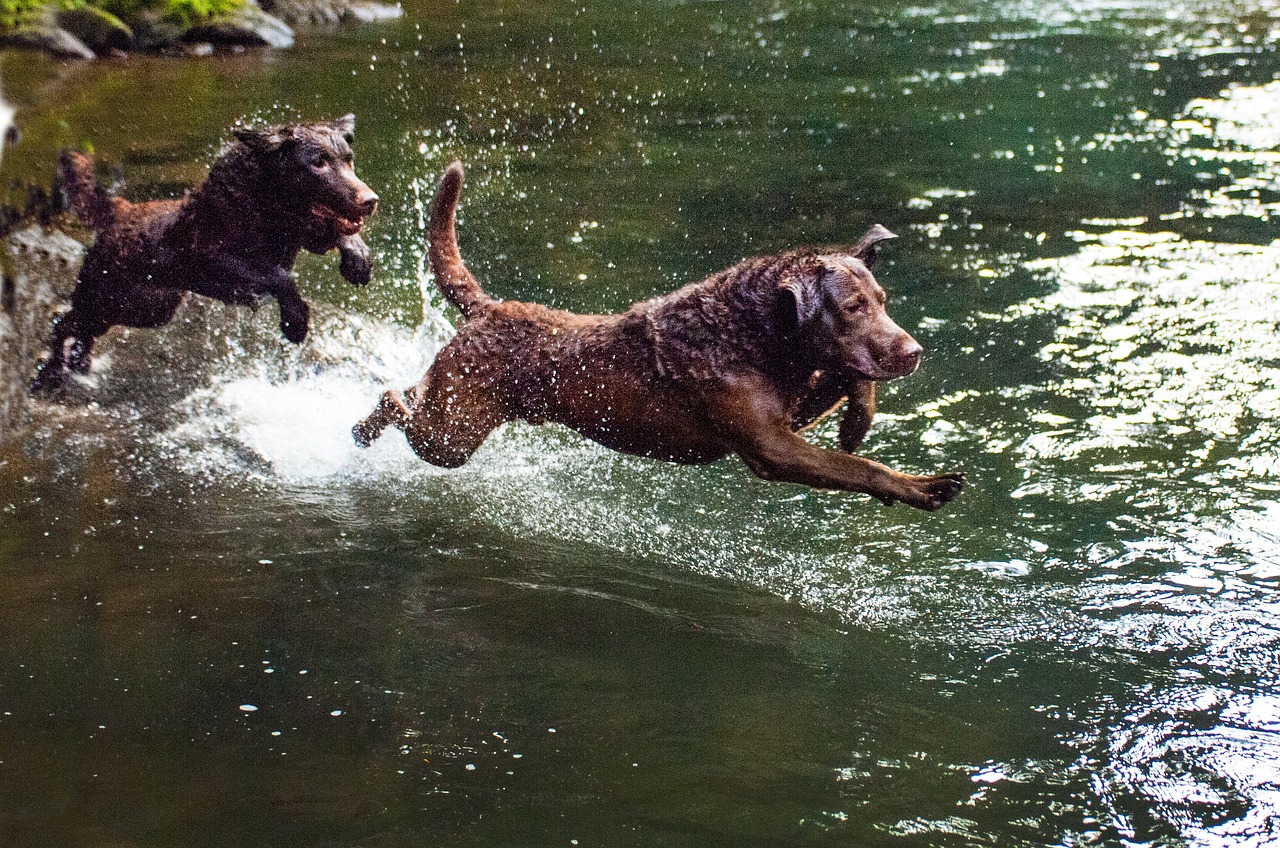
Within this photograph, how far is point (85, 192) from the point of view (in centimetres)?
→ 825

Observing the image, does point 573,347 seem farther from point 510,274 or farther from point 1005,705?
point 510,274

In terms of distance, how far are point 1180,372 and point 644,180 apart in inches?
217

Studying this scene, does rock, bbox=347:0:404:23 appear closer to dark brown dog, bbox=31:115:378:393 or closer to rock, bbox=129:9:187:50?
rock, bbox=129:9:187:50

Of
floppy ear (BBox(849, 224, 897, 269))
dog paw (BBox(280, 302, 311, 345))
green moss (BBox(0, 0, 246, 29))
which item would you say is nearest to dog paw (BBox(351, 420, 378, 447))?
dog paw (BBox(280, 302, 311, 345))

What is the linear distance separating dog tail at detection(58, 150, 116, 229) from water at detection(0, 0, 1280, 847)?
0.29 metres

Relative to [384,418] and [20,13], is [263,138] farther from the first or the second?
[20,13]

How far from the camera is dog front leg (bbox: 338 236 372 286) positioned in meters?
7.27

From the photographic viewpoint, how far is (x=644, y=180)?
39.0ft

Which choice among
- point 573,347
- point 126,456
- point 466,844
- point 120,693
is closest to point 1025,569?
point 573,347

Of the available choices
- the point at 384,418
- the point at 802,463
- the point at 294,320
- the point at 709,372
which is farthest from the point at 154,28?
the point at 802,463

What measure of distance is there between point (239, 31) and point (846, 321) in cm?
1495

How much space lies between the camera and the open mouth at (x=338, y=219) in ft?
23.1

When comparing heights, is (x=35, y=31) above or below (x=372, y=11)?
above

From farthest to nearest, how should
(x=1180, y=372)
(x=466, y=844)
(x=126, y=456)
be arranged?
(x=1180, y=372), (x=126, y=456), (x=466, y=844)
